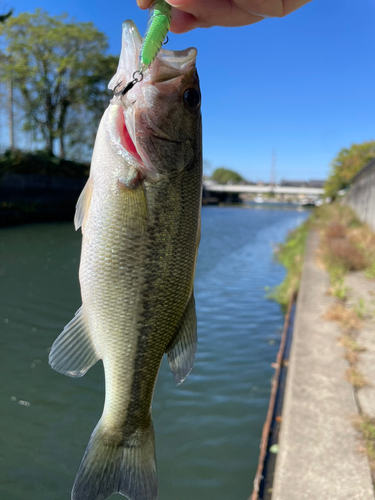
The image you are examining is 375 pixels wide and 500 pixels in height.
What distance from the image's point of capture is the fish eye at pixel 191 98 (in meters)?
1.59

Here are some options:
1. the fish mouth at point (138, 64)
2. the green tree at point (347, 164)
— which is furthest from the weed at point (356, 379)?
the green tree at point (347, 164)

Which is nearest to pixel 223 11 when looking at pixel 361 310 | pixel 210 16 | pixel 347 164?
pixel 210 16

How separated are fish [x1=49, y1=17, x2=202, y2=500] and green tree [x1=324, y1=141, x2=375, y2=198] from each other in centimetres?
4362

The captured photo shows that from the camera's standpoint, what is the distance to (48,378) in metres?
5.76

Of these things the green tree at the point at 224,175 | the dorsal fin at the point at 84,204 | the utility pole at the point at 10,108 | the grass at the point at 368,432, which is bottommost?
the grass at the point at 368,432

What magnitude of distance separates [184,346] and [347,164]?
5093cm

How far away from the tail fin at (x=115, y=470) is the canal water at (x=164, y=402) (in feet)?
8.64

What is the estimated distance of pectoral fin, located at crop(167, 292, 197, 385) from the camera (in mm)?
1618

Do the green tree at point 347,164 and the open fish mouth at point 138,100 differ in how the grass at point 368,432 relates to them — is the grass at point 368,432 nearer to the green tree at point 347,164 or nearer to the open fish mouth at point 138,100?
the open fish mouth at point 138,100

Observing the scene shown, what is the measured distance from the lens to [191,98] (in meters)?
1.59

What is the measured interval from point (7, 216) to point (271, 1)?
2225 centimetres

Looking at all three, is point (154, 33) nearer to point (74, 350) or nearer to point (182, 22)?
point (182, 22)

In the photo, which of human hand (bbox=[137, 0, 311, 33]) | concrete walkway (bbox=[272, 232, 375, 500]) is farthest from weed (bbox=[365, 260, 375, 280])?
human hand (bbox=[137, 0, 311, 33])

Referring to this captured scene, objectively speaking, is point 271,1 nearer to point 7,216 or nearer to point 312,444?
point 312,444
